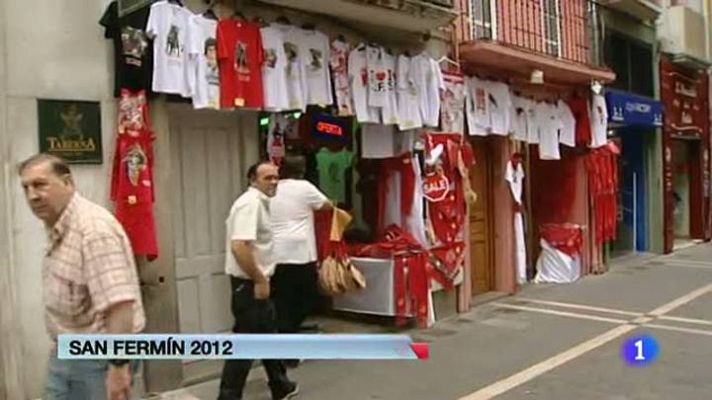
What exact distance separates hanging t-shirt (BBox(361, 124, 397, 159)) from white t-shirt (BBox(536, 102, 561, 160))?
347 centimetres

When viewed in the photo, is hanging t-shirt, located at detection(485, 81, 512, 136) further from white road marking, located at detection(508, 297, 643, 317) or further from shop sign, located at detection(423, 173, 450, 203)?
white road marking, located at detection(508, 297, 643, 317)

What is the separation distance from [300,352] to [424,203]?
5.70 m

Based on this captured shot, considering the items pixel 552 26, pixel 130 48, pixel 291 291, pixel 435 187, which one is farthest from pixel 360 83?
pixel 552 26

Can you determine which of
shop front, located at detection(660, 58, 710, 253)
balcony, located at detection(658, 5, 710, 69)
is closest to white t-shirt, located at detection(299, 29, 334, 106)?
balcony, located at detection(658, 5, 710, 69)

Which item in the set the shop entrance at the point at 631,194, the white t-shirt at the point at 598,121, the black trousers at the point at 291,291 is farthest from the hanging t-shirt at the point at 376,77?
the shop entrance at the point at 631,194

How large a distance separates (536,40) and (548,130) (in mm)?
1362

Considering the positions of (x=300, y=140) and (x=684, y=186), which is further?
(x=684, y=186)

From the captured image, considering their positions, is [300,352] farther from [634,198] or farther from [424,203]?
[634,198]

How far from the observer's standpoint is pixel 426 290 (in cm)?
841

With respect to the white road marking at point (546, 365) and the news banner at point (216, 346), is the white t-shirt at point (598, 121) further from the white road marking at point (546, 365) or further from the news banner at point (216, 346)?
the news banner at point (216, 346)

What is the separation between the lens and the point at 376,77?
313 inches

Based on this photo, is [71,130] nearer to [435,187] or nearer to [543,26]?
[435,187]

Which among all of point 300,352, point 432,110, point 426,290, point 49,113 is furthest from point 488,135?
point 300,352

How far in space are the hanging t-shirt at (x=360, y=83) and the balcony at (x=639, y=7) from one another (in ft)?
23.4
